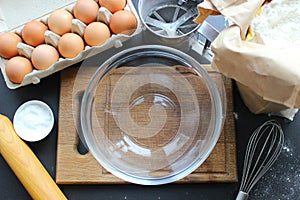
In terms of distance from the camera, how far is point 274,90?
2.39ft

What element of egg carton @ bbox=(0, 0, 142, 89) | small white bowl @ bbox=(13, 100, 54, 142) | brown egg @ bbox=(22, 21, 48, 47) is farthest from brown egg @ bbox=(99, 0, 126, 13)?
small white bowl @ bbox=(13, 100, 54, 142)

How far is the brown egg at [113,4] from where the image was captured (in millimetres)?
958

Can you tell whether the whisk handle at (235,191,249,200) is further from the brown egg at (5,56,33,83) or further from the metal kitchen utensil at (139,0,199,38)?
the brown egg at (5,56,33,83)

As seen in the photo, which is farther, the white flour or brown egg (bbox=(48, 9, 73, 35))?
brown egg (bbox=(48, 9, 73, 35))

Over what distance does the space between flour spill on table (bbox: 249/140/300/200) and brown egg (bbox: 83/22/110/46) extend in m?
0.44

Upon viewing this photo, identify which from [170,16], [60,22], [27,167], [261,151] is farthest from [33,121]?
[261,151]

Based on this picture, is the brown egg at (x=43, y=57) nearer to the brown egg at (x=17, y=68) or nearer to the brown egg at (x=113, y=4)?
the brown egg at (x=17, y=68)

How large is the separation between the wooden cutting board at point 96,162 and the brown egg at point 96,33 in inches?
5.3

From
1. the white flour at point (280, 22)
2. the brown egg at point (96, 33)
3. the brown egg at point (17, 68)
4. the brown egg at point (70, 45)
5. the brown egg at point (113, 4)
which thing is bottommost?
the brown egg at point (17, 68)

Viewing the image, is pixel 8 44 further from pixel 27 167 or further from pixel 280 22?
pixel 280 22

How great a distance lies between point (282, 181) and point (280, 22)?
335mm

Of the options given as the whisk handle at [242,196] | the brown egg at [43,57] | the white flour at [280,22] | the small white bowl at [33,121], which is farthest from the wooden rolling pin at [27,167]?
the white flour at [280,22]

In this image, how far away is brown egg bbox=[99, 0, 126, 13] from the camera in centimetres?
96

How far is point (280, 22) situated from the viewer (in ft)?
2.73
